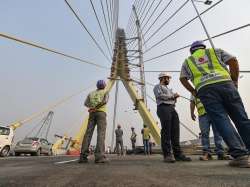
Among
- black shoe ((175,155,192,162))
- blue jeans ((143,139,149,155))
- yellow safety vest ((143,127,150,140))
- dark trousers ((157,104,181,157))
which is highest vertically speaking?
yellow safety vest ((143,127,150,140))

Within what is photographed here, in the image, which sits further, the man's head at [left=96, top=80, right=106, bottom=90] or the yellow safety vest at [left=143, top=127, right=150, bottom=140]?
the yellow safety vest at [left=143, top=127, right=150, bottom=140]

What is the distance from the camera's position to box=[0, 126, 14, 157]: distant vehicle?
15.8 metres

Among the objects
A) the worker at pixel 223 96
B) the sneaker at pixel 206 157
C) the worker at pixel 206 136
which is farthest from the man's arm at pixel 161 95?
the worker at pixel 223 96

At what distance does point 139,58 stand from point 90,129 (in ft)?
41.1

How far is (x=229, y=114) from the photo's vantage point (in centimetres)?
372

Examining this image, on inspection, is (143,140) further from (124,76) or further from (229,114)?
(229,114)

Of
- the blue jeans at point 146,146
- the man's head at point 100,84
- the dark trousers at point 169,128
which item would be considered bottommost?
the dark trousers at point 169,128

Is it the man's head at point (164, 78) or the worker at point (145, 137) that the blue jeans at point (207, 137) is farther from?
the worker at point (145, 137)

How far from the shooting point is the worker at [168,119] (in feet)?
17.1

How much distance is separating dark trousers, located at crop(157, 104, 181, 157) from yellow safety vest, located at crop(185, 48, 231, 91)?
1373 mm

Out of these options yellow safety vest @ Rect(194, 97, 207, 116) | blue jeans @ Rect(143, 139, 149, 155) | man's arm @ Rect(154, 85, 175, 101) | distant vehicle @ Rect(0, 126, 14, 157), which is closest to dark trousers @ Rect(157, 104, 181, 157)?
man's arm @ Rect(154, 85, 175, 101)

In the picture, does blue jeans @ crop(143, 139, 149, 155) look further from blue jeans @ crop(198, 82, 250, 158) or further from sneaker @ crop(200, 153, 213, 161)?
blue jeans @ crop(198, 82, 250, 158)

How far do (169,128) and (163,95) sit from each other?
1.93 ft

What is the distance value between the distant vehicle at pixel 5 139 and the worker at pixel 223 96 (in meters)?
14.1
